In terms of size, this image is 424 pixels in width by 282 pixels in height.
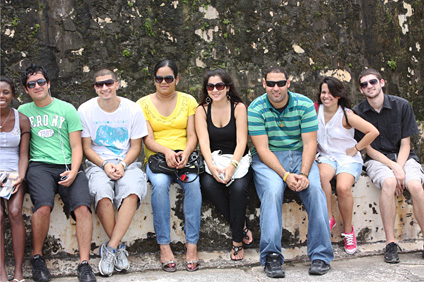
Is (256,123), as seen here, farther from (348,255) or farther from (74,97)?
(74,97)

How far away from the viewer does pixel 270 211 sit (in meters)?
3.19

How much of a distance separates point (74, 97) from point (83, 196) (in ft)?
8.54

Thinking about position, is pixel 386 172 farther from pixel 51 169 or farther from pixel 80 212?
pixel 51 169

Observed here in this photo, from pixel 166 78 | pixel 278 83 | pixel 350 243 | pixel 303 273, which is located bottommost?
pixel 303 273

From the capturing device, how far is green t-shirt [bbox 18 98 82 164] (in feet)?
10.8

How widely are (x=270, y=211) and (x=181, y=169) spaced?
76 cm

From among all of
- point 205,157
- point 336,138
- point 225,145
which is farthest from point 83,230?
point 336,138

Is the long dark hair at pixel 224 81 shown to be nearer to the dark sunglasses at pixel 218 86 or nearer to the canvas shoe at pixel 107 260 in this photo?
the dark sunglasses at pixel 218 86

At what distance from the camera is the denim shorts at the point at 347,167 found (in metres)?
3.61

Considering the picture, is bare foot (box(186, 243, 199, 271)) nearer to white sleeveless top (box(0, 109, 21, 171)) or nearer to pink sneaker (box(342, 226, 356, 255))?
pink sneaker (box(342, 226, 356, 255))

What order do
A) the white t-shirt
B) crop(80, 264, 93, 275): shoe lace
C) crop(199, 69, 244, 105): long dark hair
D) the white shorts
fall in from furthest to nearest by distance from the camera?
crop(199, 69, 244, 105): long dark hair, the white t-shirt, the white shorts, crop(80, 264, 93, 275): shoe lace

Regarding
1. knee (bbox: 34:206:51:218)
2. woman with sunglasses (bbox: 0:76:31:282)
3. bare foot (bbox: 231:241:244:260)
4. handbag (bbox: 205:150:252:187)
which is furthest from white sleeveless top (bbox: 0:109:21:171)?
bare foot (bbox: 231:241:244:260)

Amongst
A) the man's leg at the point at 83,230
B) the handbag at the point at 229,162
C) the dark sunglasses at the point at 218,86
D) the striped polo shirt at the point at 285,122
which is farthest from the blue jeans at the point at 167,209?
the dark sunglasses at the point at 218,86

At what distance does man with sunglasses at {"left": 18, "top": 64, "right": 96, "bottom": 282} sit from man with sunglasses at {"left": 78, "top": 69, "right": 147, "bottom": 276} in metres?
0.10
